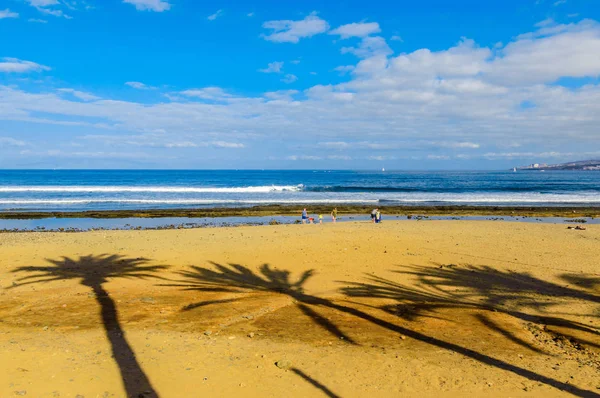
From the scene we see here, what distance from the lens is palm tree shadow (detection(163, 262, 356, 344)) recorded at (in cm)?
962

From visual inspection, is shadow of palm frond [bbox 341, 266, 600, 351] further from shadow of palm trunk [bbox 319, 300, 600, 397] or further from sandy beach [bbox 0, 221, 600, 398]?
shadow of palm trunk [bbox 319, 300, 600, 397]

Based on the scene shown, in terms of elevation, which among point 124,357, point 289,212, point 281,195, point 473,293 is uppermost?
point 281,195

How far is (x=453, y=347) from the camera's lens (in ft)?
23.1

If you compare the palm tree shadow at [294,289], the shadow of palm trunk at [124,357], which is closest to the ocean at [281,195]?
the palm tree shadow at [294,289]

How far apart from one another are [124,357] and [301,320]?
3.35 m

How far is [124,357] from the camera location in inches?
255

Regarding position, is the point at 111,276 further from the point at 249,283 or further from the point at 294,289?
the point at 294,289

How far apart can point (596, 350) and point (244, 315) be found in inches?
247

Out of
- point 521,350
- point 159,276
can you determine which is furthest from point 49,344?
point 521,350

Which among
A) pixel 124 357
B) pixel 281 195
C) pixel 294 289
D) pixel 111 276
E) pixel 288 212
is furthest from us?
pixel 281 195

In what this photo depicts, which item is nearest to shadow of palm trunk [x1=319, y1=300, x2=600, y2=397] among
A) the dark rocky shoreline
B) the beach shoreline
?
the beach shoreline

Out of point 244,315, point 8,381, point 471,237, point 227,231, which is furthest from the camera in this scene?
point 227,231

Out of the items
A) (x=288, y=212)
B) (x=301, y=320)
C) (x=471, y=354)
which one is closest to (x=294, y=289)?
(x=301, y=320)

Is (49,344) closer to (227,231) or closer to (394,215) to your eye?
(227,231)
